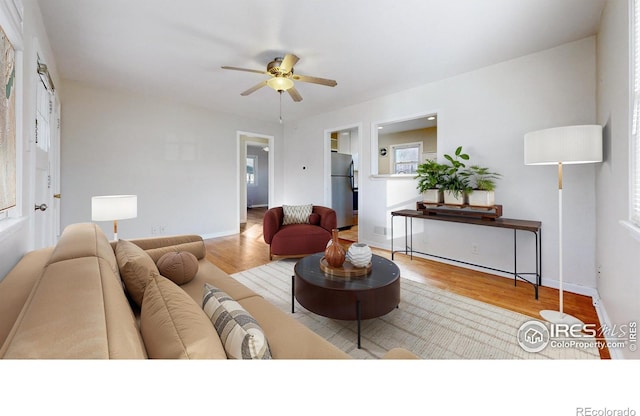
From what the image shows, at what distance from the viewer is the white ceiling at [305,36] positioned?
2002mm

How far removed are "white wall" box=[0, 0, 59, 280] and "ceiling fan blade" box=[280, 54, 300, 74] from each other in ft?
5.70

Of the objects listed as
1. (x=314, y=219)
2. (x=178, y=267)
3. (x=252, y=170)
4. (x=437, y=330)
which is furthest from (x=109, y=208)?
(x=252, y=170)

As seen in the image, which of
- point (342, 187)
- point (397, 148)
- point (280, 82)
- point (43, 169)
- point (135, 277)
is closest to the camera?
point (135, 277)

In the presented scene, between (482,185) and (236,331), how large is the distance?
3.09 metres

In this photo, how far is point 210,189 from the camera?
192 inches

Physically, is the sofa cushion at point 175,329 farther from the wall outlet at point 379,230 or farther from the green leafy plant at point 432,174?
the wall outlet at point 379,230

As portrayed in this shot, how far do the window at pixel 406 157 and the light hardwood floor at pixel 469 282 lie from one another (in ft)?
12.6

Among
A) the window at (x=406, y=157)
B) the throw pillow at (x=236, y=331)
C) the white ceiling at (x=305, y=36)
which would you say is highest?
the white ceiling at (x=305, y=36)

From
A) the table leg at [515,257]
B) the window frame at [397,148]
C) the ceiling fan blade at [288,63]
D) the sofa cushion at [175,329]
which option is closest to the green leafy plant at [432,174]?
the table leg at [515,257]

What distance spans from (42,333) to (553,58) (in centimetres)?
396

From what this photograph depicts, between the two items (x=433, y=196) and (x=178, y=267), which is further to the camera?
(x=433, y=196)

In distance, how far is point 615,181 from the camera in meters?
1.70

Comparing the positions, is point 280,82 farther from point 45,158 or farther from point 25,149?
point 45,158
